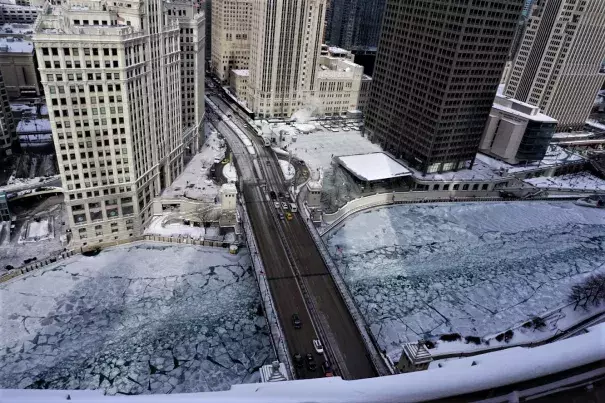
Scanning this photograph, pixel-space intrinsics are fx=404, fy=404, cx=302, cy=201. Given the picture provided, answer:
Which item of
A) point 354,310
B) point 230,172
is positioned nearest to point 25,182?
point 230,172

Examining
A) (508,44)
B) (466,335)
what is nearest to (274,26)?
(508,44)

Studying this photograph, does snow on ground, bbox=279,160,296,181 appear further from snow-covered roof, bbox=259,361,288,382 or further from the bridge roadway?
snow-covered roof, bbox=259,361,288,382

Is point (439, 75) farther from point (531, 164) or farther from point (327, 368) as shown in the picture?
point (327, 368)

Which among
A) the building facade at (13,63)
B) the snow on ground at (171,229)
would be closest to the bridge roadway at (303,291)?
the snow on ground at (171,229)

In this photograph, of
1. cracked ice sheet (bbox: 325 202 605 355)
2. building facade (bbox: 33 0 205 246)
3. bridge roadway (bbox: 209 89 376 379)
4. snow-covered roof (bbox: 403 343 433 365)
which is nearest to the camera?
snow-covered roof (bbox: 403 343 433 365)

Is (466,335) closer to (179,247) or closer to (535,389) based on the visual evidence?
(535,389)

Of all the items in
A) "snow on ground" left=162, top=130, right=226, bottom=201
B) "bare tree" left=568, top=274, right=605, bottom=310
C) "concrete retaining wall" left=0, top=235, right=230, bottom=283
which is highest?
"snow on ground" left=162, top=130, right=226, bottom=201

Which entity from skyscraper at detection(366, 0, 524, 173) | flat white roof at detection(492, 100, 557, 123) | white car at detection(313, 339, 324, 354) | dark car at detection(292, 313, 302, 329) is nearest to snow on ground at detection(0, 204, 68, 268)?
dark car at detection(292, 313, 302, 329)
